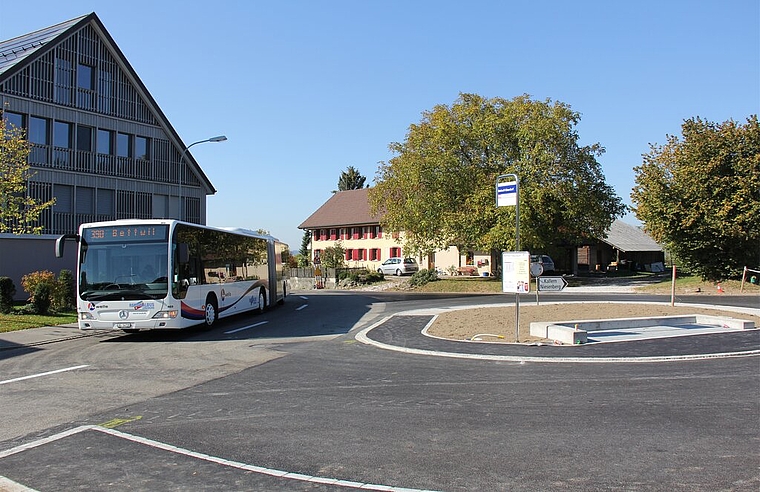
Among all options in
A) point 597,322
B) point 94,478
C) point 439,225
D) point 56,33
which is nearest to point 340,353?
point 597,322

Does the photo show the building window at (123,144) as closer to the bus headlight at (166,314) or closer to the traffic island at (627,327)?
the bus headlight at (166,314)

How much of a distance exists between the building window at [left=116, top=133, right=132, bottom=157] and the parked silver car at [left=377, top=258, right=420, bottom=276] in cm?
2832

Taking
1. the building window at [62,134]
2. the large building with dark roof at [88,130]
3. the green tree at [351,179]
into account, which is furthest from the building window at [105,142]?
the green tree at [351,179]

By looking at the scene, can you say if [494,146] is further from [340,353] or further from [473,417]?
[473,417]

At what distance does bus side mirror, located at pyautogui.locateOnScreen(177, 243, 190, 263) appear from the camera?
51.3 ft

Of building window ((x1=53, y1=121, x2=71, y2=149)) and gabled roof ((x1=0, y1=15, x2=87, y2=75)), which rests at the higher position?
gabled roof ((x1=0, y1=15, x2=87, y2=75))

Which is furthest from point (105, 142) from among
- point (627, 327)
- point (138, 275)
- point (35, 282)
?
point (627, 327)

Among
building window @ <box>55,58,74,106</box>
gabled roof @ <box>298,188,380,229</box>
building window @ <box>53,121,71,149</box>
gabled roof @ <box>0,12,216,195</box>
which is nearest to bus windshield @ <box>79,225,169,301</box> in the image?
gabled roof @ <box>0,12,216,195</box>

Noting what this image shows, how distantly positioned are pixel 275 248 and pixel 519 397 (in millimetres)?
20455

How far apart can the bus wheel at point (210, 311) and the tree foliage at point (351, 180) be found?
92.7 m

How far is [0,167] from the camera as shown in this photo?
71.9ft

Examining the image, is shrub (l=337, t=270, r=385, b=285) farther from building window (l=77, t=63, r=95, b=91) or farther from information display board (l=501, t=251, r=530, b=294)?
information display board (l=501, t=251, r=530, b=294)

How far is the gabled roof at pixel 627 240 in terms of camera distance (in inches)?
2395

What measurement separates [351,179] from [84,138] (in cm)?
7920
